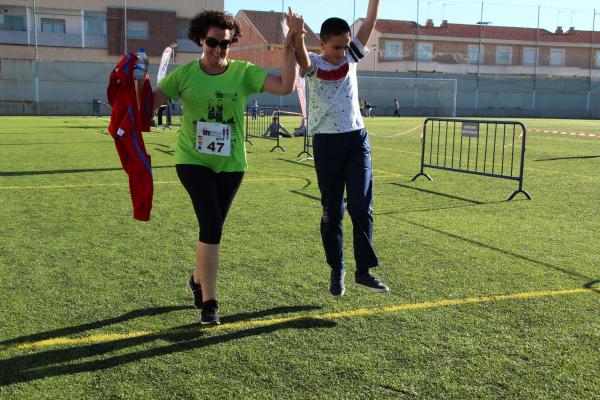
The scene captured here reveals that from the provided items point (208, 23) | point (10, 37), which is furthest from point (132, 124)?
point (10, 37)

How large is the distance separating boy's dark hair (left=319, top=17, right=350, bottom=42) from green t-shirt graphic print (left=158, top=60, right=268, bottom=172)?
0.67 metres

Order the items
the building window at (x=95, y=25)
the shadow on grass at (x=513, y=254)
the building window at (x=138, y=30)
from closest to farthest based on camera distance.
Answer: the shadow on grass at (x=513, y=254) → the building window at (x=95, y=25) → the building window at (x=138, y=30)

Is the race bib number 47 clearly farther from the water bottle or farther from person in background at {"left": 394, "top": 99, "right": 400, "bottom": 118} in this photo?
person in background at {"left": 394, "top": 99, "right": 400, "bottom": 118}

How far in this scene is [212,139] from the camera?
442 centimetres

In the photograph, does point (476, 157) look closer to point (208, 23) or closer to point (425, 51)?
point (208, 23)

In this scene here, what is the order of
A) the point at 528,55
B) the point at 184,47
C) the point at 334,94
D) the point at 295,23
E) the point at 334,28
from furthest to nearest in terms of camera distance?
the point at 528,55 < the point at 184,47 < the point at 334,94 < the point at 334,28 < the point at 295,23

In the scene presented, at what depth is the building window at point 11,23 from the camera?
159 feet

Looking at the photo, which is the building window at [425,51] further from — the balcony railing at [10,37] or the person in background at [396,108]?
the balcony railing at [10,37]

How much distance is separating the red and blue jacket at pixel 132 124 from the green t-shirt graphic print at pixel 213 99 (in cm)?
20

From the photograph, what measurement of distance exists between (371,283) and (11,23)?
50.2 m

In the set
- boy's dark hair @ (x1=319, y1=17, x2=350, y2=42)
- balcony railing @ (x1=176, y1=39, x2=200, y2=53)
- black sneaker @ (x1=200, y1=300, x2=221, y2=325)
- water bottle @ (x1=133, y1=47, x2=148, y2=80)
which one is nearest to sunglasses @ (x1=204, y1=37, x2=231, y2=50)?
water bottle @ (x1=133, y1=47, x2=148, y2=80)

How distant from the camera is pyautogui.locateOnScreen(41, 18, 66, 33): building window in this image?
48969 mm

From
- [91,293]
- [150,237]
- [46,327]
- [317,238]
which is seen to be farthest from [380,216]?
[46,327]

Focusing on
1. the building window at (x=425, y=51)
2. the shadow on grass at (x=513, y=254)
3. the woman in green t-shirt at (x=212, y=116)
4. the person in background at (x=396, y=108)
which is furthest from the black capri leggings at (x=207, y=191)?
the building window at (x=425, y=51)
